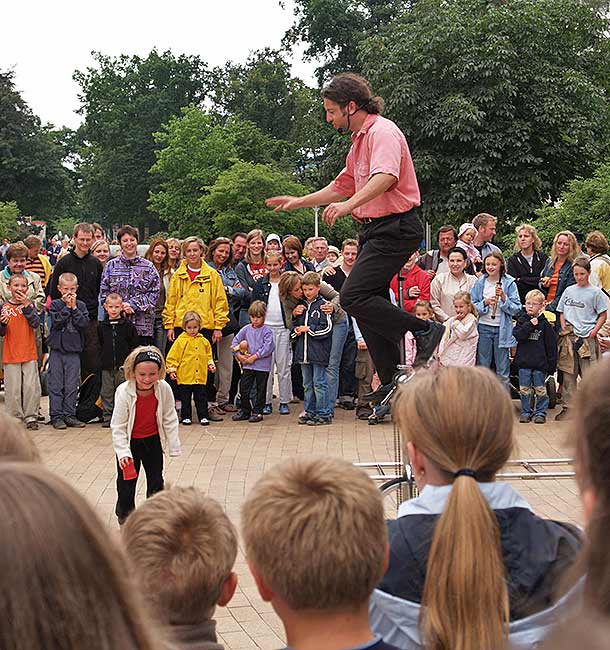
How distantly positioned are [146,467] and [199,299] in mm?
4341

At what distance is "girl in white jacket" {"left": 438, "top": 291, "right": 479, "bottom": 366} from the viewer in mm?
9625

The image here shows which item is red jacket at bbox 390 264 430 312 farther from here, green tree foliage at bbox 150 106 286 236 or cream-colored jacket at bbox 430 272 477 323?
green tree foliage at bbox 150 106 286 236

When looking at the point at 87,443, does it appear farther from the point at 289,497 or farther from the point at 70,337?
the point at 289,497

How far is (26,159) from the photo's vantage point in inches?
2172

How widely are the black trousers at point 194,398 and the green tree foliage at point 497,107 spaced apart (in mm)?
15865

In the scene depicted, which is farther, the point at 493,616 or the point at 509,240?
the point at 509,240

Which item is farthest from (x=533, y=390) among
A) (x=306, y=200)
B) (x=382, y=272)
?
(x=306, y=200)

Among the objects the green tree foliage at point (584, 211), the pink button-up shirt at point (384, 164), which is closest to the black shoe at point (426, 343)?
the pink button-up shirt at point (384, 164)

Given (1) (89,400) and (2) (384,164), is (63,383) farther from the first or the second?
(2) (384,164)

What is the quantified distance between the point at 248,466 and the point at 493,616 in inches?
231

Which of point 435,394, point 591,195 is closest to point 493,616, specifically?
point 435,394

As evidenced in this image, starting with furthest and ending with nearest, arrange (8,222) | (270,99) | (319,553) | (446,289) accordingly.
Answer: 1. (270,99)
2. (8,222)
3. (446,289)
4. (319,553)

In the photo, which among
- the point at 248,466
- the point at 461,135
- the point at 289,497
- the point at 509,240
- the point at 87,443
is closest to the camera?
the point at 289,497

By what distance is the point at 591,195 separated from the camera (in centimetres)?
1817
